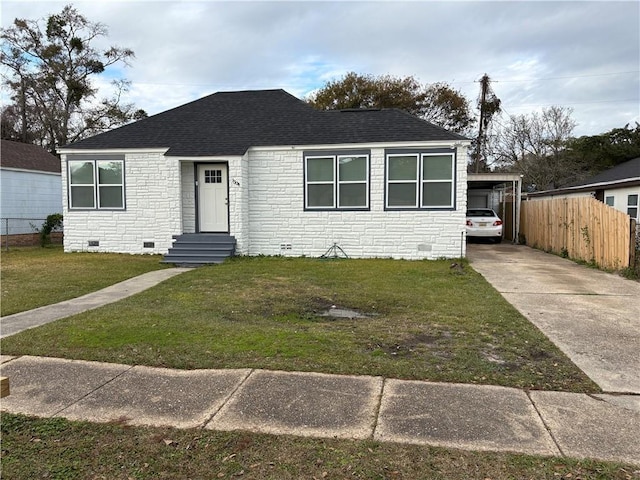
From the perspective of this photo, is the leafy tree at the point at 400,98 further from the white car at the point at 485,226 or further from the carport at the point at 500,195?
the white car at the point at 485,226

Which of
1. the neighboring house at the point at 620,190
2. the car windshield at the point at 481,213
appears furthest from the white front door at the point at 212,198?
the neighboring house at the point at 620,190

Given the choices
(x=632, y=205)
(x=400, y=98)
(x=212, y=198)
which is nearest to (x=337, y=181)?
(x=212, y=198)

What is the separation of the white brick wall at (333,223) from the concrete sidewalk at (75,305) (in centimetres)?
416

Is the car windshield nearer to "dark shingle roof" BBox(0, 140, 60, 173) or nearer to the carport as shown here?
the carport

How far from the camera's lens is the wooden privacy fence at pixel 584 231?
10430 millimetres

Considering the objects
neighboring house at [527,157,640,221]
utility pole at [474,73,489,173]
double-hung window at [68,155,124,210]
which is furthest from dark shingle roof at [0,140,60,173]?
utility pole at [474,73,489,173]

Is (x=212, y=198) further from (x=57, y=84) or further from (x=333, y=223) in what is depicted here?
(x=57, y=84)

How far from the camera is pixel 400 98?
110ft

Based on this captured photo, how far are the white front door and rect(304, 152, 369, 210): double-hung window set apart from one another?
2561mm

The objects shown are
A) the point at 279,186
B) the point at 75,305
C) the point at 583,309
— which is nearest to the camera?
the point at 583,309

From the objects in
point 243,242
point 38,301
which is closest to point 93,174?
point 243,242

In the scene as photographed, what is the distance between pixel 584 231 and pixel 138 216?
1300 centimetres

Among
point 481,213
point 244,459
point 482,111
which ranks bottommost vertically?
point 244,459

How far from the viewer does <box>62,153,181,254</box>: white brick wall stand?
13914 millimetres
